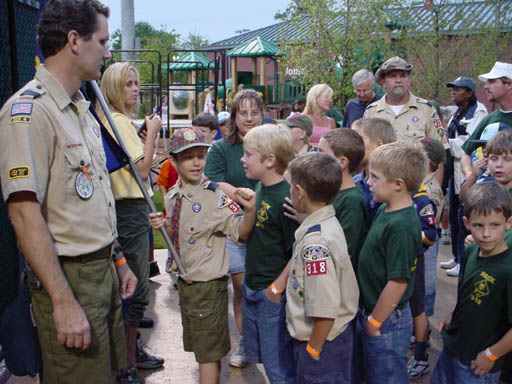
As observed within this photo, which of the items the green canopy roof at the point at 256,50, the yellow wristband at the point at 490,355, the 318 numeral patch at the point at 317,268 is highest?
the green canopy roof at the point at 256,50

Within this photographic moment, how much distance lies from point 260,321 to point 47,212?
146cm

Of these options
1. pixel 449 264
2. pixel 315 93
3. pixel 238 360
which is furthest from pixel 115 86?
pixel 449 264

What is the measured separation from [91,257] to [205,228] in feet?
3.09

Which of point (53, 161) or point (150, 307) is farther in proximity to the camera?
point (150, 307)

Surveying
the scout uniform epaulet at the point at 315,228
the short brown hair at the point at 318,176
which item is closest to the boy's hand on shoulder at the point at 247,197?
the short brown hair at the point at 318,176

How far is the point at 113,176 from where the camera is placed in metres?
3.61

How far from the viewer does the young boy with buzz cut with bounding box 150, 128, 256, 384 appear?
3176 mm

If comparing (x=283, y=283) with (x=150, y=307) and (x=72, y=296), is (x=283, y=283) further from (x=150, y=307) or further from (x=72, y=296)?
(x=150, y=307)

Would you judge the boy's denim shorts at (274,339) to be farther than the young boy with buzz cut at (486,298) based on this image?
Yes

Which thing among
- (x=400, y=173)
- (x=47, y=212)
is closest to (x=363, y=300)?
(x=400, y=173)

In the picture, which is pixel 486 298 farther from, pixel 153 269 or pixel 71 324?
pixel 153 269

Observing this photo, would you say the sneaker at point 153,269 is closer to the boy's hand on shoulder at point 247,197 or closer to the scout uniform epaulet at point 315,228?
the boy's hand on shoulder at point 247,197

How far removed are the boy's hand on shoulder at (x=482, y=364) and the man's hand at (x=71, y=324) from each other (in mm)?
1951

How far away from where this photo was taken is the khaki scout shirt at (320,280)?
2.46 metres
